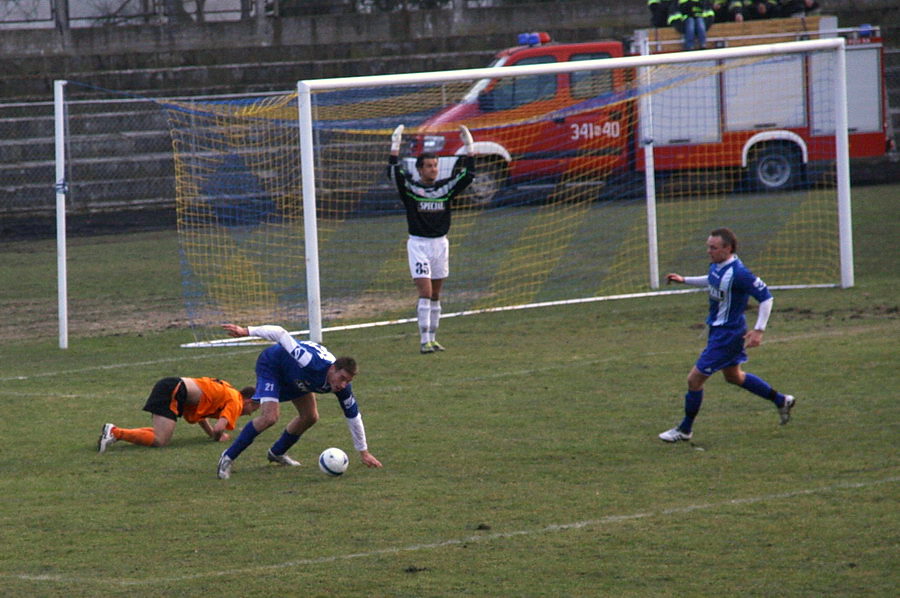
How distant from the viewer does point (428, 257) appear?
13250mm

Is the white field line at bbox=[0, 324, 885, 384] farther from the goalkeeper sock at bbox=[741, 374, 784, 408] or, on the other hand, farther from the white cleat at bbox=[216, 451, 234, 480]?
the white cleat at bbox=[216, 451, 234, 480]

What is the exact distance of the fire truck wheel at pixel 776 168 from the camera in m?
24.5

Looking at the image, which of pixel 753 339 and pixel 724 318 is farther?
pixel 724 318

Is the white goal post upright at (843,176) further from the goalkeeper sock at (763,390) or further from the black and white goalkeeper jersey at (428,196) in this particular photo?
the goalkeeper sock at (763,390)

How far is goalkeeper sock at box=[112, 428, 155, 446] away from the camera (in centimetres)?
951

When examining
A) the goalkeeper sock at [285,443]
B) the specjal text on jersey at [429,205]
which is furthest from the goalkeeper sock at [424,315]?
the goalkeeper sock at [285,443]

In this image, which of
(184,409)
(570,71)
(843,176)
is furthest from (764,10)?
(184,409)

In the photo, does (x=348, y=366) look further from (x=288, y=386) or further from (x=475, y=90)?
(x=475, y=90)

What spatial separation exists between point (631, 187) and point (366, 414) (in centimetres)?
1256

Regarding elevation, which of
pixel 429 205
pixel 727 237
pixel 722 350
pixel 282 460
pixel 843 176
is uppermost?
pixel 843 176

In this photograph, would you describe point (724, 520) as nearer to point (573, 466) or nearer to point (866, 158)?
point (573, 466)

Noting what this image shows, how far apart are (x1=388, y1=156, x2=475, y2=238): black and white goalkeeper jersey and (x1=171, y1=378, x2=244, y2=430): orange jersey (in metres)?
4.03

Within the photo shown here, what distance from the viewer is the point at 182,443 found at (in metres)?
9.84

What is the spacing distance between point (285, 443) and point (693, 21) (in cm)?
1712
